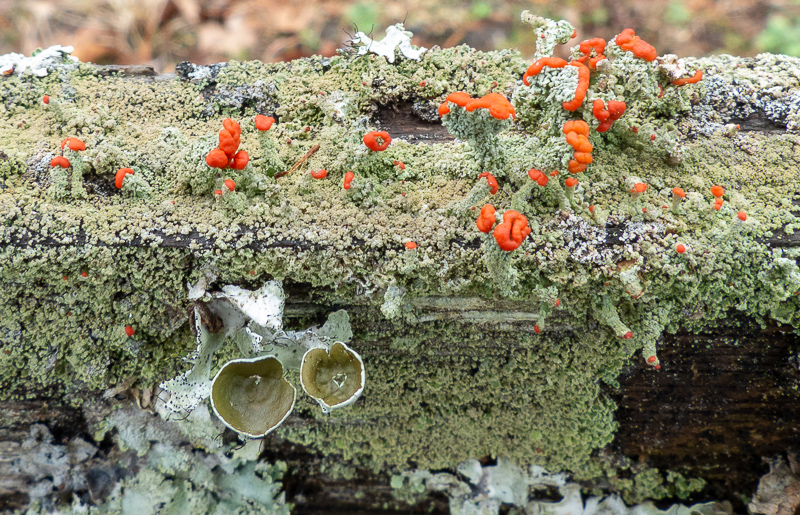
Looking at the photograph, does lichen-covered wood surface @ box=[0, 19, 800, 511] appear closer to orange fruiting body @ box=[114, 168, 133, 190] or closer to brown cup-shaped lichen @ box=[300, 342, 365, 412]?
orange fruiting body @ box=[114, 168, 133, 190]

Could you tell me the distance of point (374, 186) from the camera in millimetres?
1647

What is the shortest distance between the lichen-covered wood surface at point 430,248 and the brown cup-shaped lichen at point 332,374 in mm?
157

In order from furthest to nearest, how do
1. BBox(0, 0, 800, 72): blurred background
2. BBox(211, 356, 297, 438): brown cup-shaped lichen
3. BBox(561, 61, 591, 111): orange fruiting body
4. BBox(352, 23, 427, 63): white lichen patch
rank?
BBox(0, 0, 800, 72): blurred background → BBox(352, 23, 427, 63): white lichen patch → BBox(211, 356, 297, 438): brown cup-shaped lichen → BBox(561, 61, 591, 111): orange fruiting body

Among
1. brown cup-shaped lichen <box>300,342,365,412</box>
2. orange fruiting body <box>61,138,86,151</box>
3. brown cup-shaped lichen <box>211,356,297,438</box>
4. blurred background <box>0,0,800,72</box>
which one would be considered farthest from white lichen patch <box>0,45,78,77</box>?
blurred background <box>0,0,800,72</box>

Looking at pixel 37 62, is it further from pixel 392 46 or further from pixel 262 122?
pixel 392 46

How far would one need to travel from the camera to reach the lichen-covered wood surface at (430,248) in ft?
5.15

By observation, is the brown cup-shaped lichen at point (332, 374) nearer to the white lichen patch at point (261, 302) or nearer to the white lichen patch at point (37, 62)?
the white lichen patch at point (261, 302)

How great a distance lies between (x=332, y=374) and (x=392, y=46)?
47.6 inches

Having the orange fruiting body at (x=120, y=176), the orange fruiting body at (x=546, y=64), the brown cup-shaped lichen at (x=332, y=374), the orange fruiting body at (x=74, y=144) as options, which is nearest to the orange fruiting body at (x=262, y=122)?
the orange fruiting body at (x=120, y=176)

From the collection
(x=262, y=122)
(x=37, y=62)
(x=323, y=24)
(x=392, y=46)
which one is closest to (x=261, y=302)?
(x=262, y=122)

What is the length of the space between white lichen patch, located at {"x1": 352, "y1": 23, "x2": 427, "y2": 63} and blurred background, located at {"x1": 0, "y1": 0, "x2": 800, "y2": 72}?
7.01 ft

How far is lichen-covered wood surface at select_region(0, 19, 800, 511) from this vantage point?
1.57 meters

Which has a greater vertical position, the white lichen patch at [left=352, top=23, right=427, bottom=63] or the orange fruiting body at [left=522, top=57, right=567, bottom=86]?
the white lichen patch at [left=352, top=23, right=427, bottom=63]

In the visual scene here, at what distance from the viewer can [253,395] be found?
5.52 ft
